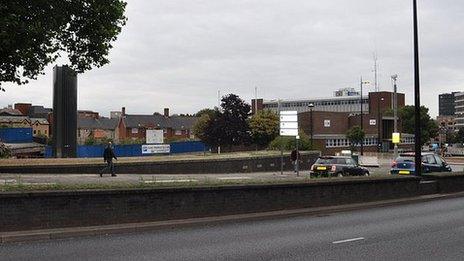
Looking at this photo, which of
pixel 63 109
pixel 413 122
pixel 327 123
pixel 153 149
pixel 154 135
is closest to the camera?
pixel 63 109

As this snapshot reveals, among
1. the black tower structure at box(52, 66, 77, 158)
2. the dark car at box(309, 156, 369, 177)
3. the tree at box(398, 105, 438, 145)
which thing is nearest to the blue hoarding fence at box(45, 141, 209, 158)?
the black tower structure at box(52, 66, 77, 158)

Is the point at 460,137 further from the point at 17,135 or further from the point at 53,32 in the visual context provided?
the point at 53,32

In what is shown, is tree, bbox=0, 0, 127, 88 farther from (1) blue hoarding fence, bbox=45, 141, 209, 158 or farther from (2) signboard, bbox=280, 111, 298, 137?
(1) blue hoarding fence, bbox=45, 141, 209, 158

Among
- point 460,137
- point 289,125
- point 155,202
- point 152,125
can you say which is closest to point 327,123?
point 289,125

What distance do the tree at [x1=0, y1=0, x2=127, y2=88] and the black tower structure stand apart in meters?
18.3

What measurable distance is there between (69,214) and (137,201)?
1.59m

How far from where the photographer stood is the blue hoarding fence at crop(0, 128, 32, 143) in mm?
73438

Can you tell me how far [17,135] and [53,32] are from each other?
2383 inches

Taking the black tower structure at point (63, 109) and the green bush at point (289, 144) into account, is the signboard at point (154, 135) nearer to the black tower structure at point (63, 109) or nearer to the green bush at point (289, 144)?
the green bush at point (289, 144)

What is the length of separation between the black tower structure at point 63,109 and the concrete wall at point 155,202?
27.7 metres

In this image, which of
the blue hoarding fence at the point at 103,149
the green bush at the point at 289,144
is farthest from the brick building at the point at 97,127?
the green bush at the point at 289,144

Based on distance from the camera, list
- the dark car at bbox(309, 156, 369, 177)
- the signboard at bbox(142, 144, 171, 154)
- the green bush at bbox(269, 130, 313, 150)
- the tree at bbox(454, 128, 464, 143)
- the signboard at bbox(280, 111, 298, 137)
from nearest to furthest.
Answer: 1. the dark car at bbox(309, 156, 369, 177)
2. the signboard at bbox(280, 111, 298, 137)
3. the green bush at bbox(269, 130, 313, 150)
4. the signboard at bbox(142, 144, 171, 154)
5. the tree at bbox(454, 128, 464, 143)

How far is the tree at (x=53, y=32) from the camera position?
17.8 m

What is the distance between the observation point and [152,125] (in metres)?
145
